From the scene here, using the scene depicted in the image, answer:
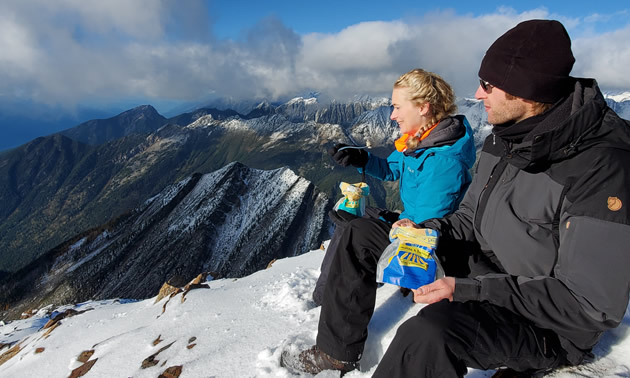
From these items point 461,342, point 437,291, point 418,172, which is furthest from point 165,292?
point 461,342

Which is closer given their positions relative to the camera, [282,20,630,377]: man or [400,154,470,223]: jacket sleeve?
[282,20,630,377]: man

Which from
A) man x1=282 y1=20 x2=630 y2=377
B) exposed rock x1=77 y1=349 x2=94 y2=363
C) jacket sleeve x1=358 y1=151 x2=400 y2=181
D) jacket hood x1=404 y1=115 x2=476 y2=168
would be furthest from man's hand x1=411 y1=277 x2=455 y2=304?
exposed rock x1=77 y1=349 x2=94 y2=363

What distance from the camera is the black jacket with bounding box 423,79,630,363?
10.6ft

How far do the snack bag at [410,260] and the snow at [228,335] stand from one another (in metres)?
1.74

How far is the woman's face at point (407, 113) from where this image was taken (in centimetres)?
750

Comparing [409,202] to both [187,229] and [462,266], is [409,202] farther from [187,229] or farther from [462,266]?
[187,229]

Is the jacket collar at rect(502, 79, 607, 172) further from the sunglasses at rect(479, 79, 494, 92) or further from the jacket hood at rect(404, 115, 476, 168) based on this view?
the jacket hood at rect(404, 115, 476, 168)

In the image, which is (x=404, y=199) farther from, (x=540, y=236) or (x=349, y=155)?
(x=540, y=236)

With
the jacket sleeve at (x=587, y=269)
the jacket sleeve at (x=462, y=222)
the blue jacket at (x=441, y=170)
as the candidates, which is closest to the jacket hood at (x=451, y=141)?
the blue jacket at (x=441, y=170)

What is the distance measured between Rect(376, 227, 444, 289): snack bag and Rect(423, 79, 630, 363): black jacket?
0.66 meters

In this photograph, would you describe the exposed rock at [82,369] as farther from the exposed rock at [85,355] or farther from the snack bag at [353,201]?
the snack bag at [353,201]

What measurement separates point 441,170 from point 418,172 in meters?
0.68

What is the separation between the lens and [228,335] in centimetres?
823

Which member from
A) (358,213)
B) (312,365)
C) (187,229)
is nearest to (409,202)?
(358,213)
